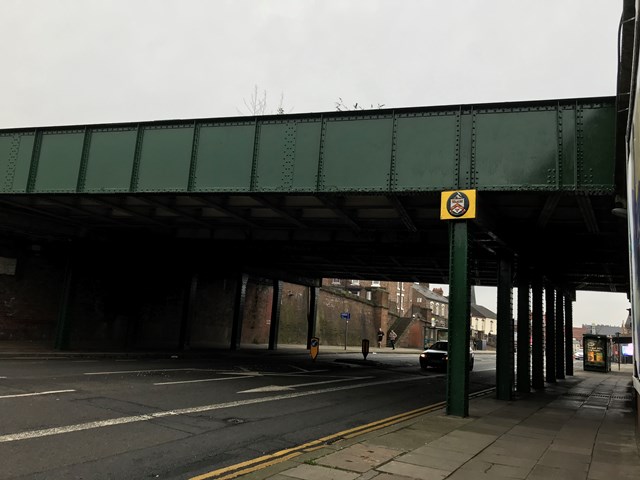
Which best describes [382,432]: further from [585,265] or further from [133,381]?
[585,265]

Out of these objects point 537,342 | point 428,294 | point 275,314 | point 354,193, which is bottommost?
point 537,342

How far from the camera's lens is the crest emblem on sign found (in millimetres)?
11384

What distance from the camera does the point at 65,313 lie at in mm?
20703

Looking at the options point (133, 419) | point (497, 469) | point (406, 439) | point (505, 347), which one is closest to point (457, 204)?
point (505, 347)

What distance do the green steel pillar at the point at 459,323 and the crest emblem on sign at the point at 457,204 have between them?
24 centimetres

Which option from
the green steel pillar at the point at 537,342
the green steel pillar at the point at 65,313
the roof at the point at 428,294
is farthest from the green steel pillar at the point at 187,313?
the roof at the point at 428,294

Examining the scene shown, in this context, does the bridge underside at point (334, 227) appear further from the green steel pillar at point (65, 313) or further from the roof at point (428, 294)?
the roof at point (428, 294)

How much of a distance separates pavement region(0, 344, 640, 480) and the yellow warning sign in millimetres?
4399

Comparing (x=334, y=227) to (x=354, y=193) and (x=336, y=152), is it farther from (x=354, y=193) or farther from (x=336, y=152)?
(x=354, y=193)

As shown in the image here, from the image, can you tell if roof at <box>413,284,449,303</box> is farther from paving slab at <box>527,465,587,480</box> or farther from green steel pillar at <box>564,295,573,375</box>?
paving slab at <box>527,465,587,480</box>

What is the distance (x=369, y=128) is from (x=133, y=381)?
29.2 ft

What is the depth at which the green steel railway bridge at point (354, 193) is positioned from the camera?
37.6ft

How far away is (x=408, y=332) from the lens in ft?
205

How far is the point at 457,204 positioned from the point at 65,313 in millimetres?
16947
